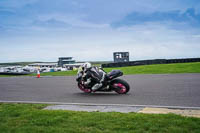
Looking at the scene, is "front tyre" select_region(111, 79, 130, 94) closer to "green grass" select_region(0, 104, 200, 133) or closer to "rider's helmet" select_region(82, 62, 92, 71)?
"rider's helmet" select_region(82, 62, 92, 71)

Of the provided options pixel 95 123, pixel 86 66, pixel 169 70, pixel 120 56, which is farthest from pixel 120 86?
pixel 120 56

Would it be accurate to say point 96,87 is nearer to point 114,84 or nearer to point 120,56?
point 114,84

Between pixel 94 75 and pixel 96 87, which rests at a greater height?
pixel 94 75

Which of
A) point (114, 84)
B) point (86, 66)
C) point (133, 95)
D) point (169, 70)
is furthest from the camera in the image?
point (169, 70)

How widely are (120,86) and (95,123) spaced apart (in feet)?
16.0

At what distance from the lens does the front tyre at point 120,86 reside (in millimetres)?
9656

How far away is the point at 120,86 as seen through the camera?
9.77m

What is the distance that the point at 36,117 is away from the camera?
5746 mm

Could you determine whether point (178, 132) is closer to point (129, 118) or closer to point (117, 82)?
point (129, 118)

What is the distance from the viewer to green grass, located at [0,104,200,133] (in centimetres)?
452

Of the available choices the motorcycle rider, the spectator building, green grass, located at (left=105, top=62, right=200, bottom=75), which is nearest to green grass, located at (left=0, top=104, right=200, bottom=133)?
the motorcycle rider

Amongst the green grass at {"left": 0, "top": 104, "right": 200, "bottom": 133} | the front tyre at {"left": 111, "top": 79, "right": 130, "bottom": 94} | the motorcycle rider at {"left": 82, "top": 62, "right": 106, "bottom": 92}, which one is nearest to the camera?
the green grass at {"left": 0, "top": 104, "right": 200, "bottom": 133}

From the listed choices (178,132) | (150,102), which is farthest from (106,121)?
(150,102)

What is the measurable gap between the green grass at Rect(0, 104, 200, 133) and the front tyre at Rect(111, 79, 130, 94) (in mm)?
3999
